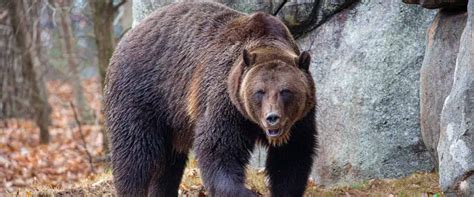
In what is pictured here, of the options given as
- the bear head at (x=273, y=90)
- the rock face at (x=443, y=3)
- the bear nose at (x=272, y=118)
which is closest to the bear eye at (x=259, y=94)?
the bear head at (x=273, y=90)

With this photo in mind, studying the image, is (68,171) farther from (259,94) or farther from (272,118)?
(272,118)

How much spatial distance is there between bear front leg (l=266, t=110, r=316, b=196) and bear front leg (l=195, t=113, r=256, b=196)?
0.44 metres

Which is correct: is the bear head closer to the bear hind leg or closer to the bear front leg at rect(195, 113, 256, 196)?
the bear front leg at rect(195, 113, 256, 196)

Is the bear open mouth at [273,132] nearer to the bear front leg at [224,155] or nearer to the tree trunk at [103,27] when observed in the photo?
the bear front leg at [224,155]

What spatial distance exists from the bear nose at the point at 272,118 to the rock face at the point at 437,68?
2071 mm

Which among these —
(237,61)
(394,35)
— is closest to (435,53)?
(394,35)

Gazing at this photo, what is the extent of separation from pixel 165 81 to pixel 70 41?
38.4 feet

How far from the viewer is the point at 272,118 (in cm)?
698

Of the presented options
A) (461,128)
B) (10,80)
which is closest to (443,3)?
(461,128)

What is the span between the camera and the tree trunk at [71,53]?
58.8 ft

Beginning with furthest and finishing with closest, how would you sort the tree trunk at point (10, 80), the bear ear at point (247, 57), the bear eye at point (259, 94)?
the tree trunk at point (10, 80) < the bear ear at point (247, 57) < the bear eye at point (259, 94)

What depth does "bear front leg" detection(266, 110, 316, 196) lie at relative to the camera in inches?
310

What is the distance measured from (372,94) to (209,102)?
2.80m

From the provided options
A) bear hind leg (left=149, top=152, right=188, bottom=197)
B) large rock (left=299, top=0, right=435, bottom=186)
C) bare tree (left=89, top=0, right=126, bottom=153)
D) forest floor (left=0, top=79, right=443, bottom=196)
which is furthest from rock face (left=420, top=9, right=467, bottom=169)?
bare tree (left=89, top=0, right=126, bottom=153)
